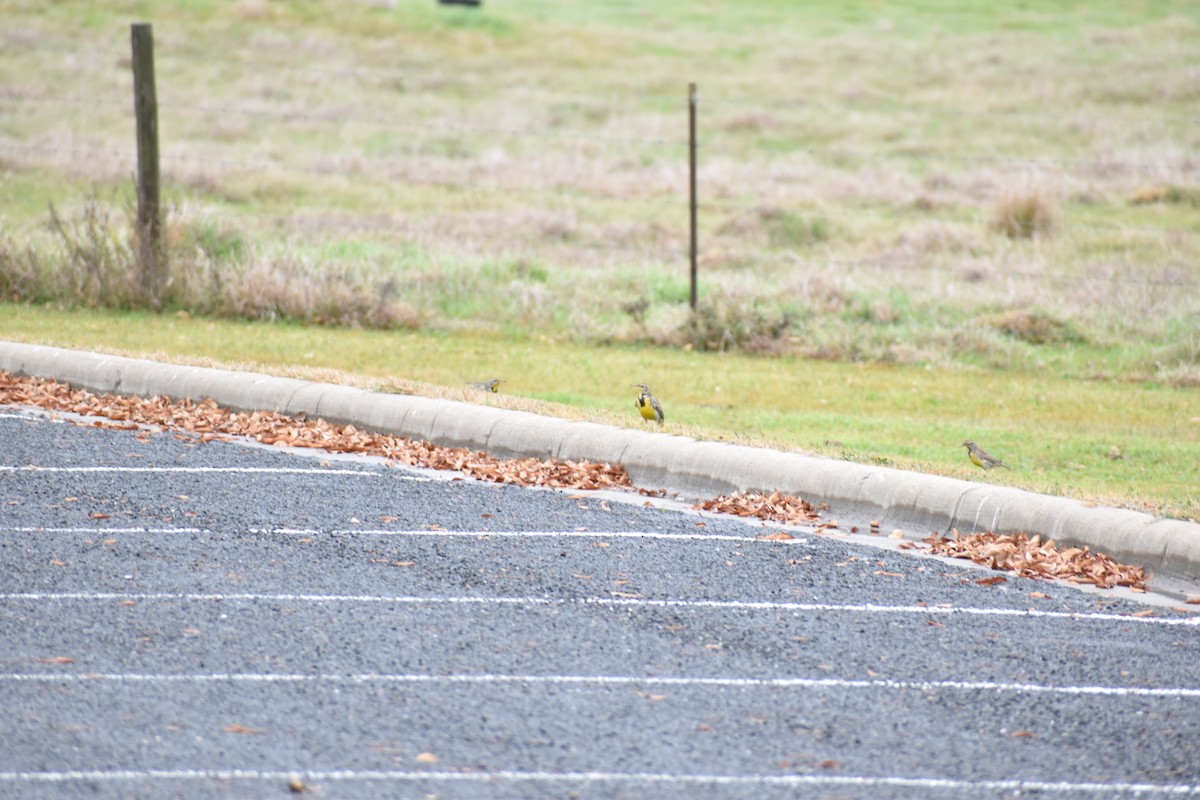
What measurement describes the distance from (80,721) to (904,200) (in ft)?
79.9

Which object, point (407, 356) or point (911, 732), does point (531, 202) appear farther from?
point (911, 732)

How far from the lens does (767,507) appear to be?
7.33 meters

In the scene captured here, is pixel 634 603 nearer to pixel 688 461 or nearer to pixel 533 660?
pixel 533 660

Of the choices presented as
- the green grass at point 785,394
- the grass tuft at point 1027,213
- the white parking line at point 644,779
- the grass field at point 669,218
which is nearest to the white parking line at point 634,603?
the grass field at point 669,218

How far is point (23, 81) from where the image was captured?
36750mm

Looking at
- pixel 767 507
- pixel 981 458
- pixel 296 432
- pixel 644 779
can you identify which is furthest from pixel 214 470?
pixel 644 779

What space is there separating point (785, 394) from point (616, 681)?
7.00 meters

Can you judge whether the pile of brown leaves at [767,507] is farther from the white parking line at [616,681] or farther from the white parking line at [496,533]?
the white parking line at [616,681]

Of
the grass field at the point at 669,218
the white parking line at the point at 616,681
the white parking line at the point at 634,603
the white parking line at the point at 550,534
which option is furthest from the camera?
the grass field at the point at 669,218

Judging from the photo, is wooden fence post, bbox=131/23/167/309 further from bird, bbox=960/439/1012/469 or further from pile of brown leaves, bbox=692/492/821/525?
bird, bbox=960/439/1012/469

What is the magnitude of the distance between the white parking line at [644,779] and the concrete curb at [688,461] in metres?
2.28

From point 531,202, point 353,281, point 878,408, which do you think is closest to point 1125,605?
point 878,408

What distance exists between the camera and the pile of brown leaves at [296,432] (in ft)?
26.0

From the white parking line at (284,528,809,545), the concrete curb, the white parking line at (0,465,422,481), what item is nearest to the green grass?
the concrete curb
